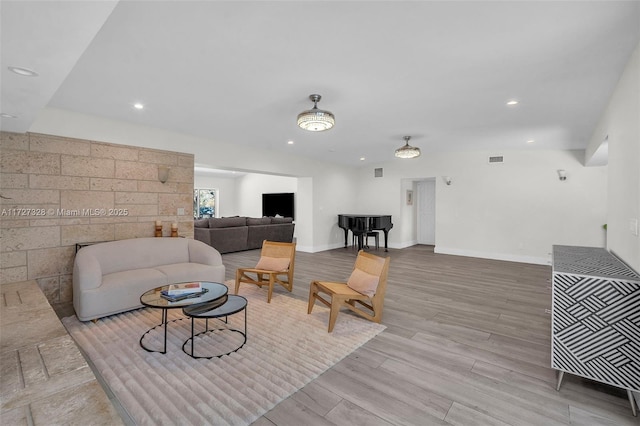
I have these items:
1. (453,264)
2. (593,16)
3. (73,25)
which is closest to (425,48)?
(593,16)

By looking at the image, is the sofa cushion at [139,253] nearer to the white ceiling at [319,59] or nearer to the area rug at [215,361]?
the area rug at [215,361]

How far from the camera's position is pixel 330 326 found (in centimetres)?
309

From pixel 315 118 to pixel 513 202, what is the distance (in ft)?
19.4

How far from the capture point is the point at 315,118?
3281 millimetres

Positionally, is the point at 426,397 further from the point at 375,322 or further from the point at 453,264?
the point at 453,264

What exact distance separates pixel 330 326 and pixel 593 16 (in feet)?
10.6

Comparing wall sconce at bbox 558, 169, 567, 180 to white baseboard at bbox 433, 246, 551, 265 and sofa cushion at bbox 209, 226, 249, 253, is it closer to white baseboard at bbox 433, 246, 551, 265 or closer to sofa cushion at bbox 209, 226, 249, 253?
white baseboard at bbox 433, 246, 551, 265

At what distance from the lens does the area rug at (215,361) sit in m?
1.95

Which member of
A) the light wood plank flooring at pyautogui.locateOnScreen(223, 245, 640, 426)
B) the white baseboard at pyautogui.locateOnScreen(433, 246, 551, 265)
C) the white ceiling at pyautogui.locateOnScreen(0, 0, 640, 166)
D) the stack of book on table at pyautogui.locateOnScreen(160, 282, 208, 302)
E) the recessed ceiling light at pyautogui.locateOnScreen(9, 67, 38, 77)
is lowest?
the light wood plank flooring at pyautogui.locateOnScreen(223, 245, 640, 426)

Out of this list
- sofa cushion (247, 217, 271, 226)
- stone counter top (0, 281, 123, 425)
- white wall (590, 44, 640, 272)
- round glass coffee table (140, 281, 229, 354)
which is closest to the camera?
stone counter top (0, 281, 123, 425)

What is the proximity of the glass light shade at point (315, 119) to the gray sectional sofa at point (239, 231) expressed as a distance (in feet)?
15.9

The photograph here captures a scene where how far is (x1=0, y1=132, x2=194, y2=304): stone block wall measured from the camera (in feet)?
11.9

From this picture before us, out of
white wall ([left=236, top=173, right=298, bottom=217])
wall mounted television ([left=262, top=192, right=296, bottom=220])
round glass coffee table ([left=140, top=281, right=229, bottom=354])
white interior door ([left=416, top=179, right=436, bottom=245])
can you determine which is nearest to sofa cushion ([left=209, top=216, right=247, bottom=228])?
wall mounted television ([left=262, top=192, right=296, bottom=220])

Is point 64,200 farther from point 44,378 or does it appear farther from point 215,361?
point 215,361
